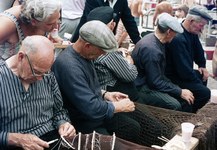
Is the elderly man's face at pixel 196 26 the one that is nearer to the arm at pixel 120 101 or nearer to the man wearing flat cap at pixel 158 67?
the man wearing flat cap at pixel 158 67

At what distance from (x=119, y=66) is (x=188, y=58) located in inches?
63.6

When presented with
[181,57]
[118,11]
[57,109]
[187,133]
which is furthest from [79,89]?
[181,57]

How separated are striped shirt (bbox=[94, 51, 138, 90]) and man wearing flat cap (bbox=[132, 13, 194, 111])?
1.73 feet

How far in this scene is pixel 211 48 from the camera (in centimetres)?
479

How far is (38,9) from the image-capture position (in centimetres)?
196

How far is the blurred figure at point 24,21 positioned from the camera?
1.96 metres

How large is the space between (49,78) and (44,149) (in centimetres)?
58

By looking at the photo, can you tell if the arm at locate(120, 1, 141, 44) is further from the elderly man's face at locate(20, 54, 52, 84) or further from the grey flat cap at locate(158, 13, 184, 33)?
the elderly man's face at locate(20, 54, 52, 84)

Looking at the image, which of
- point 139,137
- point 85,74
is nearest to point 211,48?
point 139,137

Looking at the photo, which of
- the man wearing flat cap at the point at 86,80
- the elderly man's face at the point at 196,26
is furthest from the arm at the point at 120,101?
the elderly man's face at the point at 196,26

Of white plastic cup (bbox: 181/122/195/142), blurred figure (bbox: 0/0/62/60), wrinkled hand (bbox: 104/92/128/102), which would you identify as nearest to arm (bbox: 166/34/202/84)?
wrinkled hand (bbox: 104/92/128/102)

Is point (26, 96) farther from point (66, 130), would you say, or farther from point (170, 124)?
point (170, 124)

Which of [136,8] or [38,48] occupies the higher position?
[38,48]

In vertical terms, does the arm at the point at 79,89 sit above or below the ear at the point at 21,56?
below
